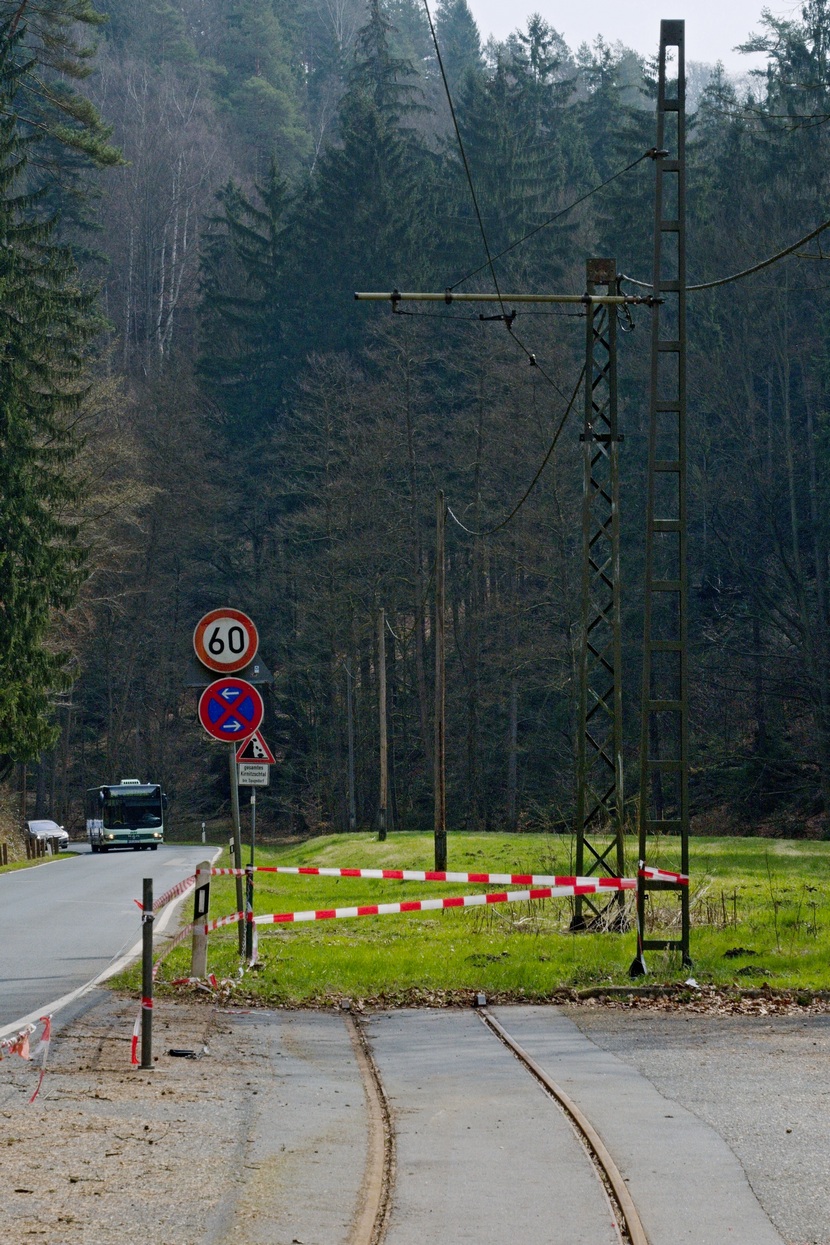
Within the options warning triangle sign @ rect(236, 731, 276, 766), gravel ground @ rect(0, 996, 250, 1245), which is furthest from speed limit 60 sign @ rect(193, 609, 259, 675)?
gravel ground @ rect(0, 996, 250, 1245)

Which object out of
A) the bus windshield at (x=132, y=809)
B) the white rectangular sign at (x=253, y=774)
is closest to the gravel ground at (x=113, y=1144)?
the white rectangular sign at (x=253, y=774)

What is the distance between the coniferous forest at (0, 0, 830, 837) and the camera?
4388 cm

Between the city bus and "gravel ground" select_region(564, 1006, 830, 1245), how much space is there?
46.6 metres

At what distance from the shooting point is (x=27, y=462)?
41.8 metres

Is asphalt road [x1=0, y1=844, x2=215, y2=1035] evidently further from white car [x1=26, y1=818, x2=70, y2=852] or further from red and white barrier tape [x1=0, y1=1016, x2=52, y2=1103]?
white car [x1=26, y1=818, x2=70, y2=852]

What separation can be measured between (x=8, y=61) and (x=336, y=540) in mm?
22972

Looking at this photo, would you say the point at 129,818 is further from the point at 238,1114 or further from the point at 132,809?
the point at 238,1114

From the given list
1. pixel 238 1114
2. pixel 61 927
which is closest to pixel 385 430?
pixel 61 927

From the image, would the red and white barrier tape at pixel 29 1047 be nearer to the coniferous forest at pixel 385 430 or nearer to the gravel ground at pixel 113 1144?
the gravel ground at pixel 113 1144

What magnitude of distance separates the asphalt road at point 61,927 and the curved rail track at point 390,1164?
146 inches

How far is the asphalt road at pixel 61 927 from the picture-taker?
45.5 ft

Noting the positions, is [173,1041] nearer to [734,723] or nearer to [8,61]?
[8,61]

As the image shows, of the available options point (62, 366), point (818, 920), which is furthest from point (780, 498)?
point (818, 920)

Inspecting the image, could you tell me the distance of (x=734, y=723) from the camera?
49.5 meters
